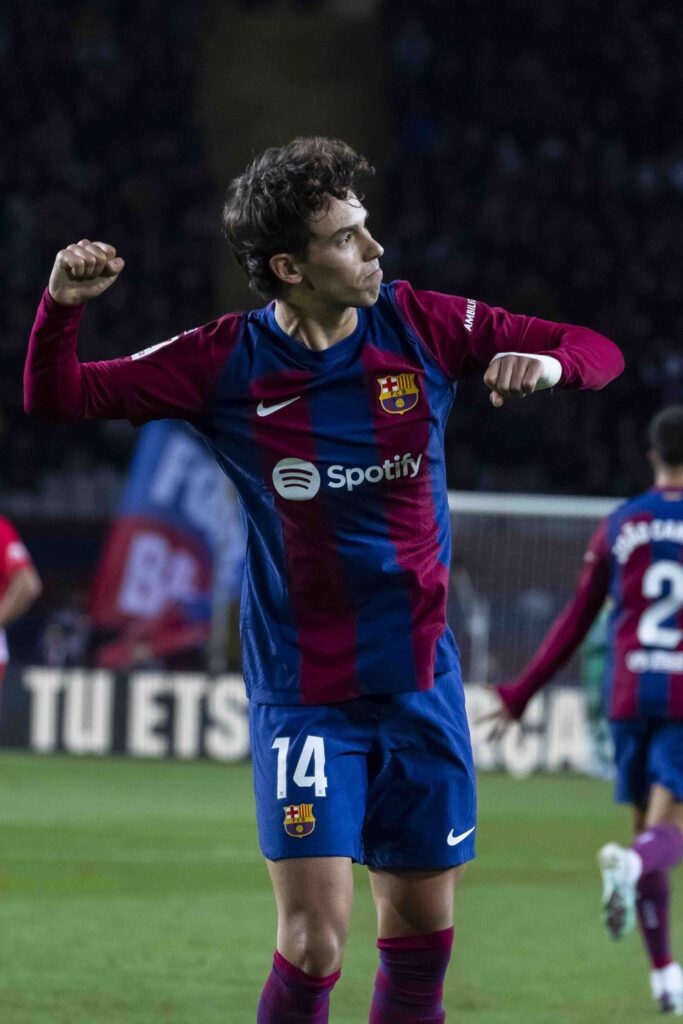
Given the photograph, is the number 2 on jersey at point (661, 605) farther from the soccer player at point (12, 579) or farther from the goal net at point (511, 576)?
the goal net at point (511, 576)

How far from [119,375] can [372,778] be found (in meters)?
0.93

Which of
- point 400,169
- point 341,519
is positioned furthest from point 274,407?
point 400,169

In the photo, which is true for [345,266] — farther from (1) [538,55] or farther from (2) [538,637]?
(1) [538,55]

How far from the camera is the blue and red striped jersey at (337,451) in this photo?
349 centimetres

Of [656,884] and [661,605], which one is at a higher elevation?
[661,605]

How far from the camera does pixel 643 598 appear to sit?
5707 mm

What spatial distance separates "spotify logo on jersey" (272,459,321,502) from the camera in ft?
11.5

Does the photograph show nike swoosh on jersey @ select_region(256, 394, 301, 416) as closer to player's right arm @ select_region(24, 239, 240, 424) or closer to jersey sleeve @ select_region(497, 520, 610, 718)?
player's right arm @ select_region(24, 239, 240, 424)

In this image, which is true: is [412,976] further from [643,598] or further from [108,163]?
[108,163]

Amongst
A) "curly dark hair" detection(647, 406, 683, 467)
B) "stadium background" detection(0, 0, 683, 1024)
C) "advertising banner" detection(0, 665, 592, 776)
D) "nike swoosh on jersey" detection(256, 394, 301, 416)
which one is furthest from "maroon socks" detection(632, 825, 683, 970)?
"stadium background" detection(0, 0, 683, 1024)

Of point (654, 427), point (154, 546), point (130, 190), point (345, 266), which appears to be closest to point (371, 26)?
point (130, 190)

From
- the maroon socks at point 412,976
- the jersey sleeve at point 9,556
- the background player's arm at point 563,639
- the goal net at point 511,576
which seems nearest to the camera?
the maroon socks at point 412,976

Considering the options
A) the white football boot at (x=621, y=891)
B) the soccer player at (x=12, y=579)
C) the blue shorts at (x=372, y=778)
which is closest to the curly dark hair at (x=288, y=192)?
the blue shorts at (x=372, y=778)

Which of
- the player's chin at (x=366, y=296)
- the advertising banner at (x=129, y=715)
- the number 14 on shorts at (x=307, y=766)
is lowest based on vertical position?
the advertising banner at (x=129, y=715)
